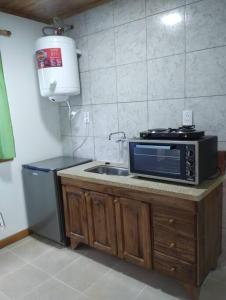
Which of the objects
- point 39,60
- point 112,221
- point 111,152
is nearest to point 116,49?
point 39,60

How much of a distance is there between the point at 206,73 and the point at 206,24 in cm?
35

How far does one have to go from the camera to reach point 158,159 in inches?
→ 72.2

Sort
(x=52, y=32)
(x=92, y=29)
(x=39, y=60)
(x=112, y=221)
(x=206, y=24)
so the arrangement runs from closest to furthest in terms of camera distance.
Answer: (x=206, y=24) → (x=112, y=221) → (x=39, y=60) → (x=92, y=29) → (x=52, y=32)

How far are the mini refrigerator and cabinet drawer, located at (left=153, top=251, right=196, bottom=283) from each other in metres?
1.02

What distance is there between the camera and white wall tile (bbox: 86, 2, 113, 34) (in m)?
2.38

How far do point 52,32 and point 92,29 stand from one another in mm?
538

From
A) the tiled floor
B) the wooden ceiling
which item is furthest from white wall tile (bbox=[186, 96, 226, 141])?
the wooden ceiling

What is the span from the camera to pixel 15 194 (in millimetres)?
2631

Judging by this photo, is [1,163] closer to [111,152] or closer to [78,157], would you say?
[78,157]

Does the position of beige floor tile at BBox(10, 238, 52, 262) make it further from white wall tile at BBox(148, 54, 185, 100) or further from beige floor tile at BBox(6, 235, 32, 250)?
white wall tile at BBox(148, 54, 185, 100)

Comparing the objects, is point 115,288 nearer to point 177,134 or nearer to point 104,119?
point 177,134

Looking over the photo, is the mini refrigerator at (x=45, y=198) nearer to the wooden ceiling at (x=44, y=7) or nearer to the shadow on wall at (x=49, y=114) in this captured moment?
the shadow on wall at (x=49, y=114)

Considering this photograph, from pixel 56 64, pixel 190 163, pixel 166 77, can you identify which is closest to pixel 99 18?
pixel 56 64

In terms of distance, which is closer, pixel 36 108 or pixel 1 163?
pixel 1 163
